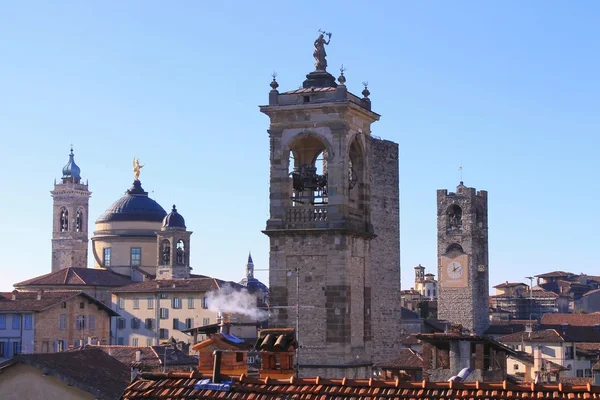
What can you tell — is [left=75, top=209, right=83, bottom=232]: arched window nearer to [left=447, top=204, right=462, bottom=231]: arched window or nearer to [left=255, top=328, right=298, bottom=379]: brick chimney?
[left=447, top=204, right=462, bottom=231]: arched window

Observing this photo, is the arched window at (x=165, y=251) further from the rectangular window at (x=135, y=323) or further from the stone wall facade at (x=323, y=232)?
the stone wall facade at (x=323, y=232)

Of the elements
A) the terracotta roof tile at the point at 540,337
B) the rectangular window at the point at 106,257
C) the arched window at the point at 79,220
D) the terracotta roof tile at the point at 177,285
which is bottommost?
the terracotta roof tile at the point at 540,337

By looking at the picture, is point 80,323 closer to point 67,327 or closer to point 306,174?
point 67,327

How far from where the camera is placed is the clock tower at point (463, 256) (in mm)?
132500

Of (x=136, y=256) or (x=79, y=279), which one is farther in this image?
(x=136, y=256)

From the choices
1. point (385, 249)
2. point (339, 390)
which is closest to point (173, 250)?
point (385, 249)

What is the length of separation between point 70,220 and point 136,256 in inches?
1139

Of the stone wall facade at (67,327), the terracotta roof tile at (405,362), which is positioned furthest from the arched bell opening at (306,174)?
the stone wall facade at (67,327)

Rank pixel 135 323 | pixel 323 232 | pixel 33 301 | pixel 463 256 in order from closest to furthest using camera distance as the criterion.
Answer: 1. pixel 323 232
2. pixel 33 301
3. pixel 135 323
4. pixel 463 256

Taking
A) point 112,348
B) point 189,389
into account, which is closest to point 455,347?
point 189,389

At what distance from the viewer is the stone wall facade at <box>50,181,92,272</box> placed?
15638 cm

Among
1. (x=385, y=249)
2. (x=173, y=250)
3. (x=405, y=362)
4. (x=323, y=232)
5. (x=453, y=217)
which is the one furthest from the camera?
(x=453, y=217)

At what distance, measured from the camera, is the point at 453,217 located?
13625 centimetres

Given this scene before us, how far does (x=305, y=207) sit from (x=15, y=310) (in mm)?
52408
